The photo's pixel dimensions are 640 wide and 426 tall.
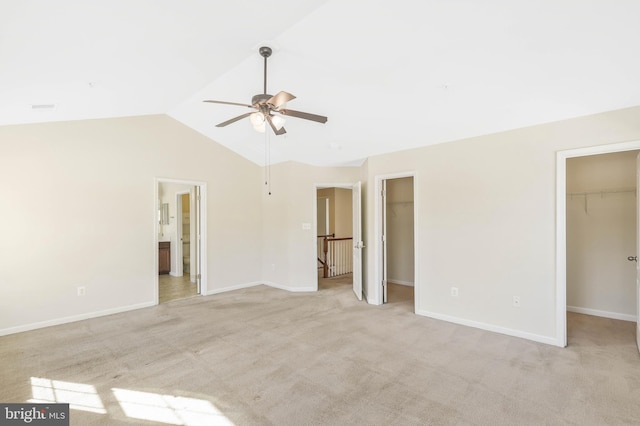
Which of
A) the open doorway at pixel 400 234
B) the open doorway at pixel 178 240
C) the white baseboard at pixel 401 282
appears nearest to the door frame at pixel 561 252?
the open doorway at pixel 400 234

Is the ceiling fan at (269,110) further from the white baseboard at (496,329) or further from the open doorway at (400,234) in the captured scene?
the open doorway at (400,234)

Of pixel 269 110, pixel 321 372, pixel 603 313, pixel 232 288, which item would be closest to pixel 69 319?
pixel 232 288

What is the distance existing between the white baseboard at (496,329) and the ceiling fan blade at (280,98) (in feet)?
11.5

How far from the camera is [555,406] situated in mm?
2230

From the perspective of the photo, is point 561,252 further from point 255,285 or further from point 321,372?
point 255,285

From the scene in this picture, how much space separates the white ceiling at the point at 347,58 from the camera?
2.12m

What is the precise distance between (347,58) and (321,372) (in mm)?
2977

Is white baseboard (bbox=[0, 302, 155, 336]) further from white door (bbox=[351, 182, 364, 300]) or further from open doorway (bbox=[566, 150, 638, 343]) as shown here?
open doorway (bbox=[566, 150, 638, 343])

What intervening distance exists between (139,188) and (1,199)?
1.53 meters

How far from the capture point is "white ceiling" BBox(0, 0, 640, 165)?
2.12 metres

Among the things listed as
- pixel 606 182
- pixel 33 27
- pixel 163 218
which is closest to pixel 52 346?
pixel 33 27

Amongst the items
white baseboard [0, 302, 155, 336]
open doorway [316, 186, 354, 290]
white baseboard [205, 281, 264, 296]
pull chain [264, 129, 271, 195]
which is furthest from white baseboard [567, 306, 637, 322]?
white baseboard [0, 302, 155, 336]

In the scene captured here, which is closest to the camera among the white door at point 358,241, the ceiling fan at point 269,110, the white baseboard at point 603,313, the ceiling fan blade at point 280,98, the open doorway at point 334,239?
the ceiling fan blade at point 280,98

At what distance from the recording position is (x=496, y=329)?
12.1 ft
